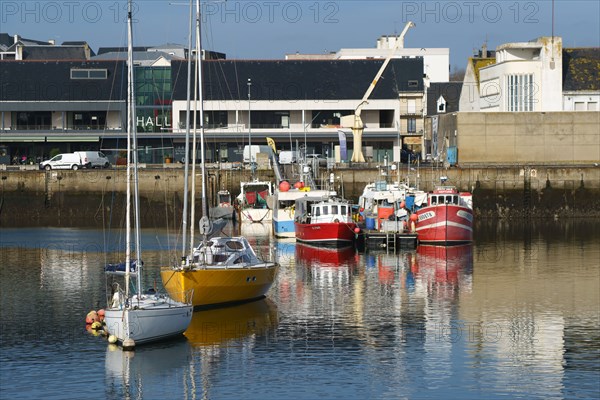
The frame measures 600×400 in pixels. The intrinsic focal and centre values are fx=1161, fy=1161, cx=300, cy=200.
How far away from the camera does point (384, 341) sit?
33188 millimetres

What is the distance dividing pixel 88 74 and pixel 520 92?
123 feet

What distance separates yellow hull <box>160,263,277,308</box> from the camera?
3512cm

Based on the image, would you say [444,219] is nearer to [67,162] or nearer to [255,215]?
[255,215]

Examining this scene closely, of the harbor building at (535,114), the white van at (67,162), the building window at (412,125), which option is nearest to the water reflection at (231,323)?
the harbor building at (535,114)

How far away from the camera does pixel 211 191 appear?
78.1 meters

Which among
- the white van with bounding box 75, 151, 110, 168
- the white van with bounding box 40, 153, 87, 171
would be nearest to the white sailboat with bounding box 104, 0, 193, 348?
the white van with bounding box 40, 153, 87, 171

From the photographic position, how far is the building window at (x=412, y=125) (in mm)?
108938

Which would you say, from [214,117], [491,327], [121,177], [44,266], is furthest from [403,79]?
[491,327]

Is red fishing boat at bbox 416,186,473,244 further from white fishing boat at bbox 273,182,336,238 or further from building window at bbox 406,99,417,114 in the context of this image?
building window at bbox 406,99,417,114

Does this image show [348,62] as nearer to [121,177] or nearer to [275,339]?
[121,177]

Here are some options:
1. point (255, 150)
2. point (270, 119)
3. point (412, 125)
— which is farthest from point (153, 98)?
point (412, 125)

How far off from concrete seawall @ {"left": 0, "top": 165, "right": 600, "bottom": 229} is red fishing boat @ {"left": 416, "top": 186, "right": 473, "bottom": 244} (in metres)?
16.2

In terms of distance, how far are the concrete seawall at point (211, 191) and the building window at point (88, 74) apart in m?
21.5

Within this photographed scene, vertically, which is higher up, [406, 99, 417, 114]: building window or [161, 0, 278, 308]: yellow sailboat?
[406, 99, 417, 114]: building window
